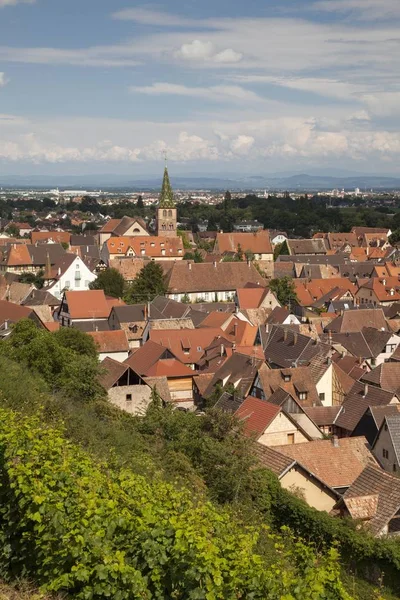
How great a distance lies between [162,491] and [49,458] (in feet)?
5.96

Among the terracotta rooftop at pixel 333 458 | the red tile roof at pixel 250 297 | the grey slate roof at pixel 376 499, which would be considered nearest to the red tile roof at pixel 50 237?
the red tile roof at pixel 250 297

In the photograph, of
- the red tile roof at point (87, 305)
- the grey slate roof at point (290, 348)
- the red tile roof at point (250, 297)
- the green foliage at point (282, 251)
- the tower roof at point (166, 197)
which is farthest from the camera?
the green foliage at point (282, 251)

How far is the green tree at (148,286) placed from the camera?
62.8m

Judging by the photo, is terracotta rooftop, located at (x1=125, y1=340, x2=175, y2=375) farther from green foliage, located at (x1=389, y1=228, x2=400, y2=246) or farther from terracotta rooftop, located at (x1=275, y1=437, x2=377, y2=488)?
green foliage, located at (x1=389, y1=228, x2=400, y2=246)

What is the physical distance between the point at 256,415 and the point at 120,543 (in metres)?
18.1

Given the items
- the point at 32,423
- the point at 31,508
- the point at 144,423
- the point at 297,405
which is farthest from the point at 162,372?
the point at 31,508

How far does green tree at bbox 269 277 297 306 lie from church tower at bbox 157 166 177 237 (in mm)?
32669

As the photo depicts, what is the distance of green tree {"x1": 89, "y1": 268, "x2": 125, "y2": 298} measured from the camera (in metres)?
64.1

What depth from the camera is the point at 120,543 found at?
8773 mm

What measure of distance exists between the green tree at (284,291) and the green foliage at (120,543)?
5483 cm

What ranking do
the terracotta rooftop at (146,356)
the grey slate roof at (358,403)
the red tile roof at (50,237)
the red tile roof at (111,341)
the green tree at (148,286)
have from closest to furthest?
the grey slate roof at (358,403)
the terracotta rooftop at (146,356)
the red tile roof at (111,341)
the green tree at (148,286)
the red tile roof at (50,237)

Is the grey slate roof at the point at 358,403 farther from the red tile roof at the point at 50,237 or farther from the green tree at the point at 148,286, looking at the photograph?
the red tile roof at the point at 50,237

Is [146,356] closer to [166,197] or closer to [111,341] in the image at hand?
[111,341]

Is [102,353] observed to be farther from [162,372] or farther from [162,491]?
[162,491]
